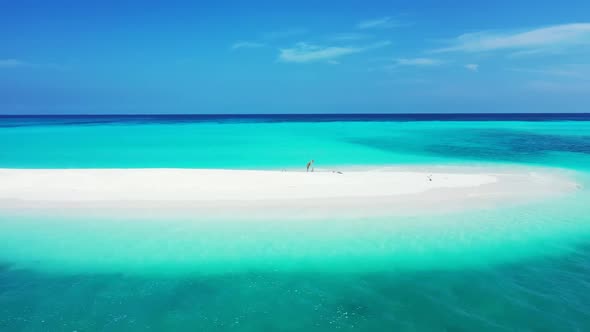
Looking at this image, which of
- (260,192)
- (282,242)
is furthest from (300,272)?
(260,192)

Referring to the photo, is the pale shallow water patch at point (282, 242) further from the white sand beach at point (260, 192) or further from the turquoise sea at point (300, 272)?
the white sand beach at point (260, 192)

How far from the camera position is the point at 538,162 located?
16.6 meters

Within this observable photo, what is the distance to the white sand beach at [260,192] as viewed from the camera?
816 cm

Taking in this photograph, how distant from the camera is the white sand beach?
8.16 meters

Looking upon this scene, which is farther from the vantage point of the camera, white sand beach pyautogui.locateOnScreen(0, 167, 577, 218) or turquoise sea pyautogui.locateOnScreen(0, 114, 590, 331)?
white sand beach pyautogui.locateOnScreen(0, 167, 577, 218)

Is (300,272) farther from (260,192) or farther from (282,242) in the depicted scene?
(260,192)

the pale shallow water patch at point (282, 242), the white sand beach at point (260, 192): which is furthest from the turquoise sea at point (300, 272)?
the white sand beach at point (260, 192)

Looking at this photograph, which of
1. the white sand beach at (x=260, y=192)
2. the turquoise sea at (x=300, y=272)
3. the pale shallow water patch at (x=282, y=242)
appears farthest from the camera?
the white sand beach at (x=260, y=192)

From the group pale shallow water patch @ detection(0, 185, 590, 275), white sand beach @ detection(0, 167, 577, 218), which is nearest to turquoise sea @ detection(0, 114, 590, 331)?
pale shallow water patch @ detection(0, 185, 590, 275)

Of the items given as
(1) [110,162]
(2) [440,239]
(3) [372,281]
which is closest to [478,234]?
(2) [440,239]

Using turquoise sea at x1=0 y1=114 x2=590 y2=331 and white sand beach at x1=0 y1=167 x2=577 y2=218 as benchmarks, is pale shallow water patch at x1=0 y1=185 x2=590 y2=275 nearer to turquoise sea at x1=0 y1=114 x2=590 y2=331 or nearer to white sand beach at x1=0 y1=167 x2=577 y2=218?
turquoise sea at x1=0 y1=114 x2=590 y2=331

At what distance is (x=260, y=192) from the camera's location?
9.28 m

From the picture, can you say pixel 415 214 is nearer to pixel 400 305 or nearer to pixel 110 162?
pixel 400 305

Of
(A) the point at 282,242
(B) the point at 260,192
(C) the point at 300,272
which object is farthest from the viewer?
(B) the point at 260,192
